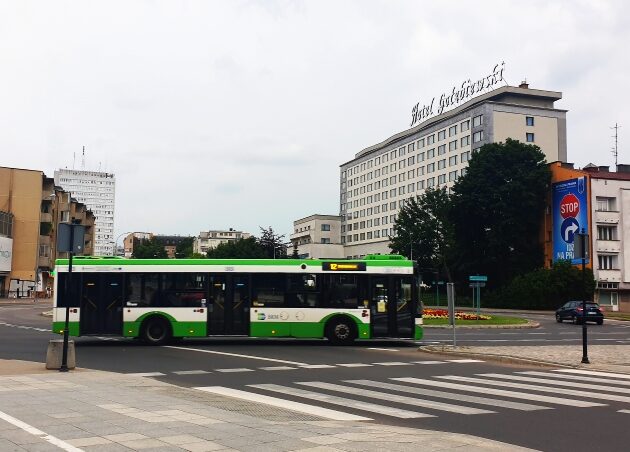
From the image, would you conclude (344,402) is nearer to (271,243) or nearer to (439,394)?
(439,394)

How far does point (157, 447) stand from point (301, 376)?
7.65 meters

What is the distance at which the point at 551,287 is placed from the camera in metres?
62.6

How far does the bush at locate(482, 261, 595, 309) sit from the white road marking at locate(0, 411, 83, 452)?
196 feet

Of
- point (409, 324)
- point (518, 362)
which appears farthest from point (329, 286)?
point (518, 362)

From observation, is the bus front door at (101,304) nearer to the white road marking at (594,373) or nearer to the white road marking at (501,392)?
the white road marking at (501,392)

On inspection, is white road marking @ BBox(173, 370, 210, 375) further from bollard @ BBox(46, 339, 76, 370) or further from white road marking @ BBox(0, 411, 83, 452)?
white road marking @ BBox(0, 411, 83, 452)

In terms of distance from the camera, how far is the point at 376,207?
445 feet

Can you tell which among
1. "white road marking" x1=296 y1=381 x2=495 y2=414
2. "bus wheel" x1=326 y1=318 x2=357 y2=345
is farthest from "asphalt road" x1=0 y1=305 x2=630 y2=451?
"bus wheel" x1=326 y1=318 x2=357 y2=345

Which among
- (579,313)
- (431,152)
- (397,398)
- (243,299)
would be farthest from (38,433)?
(431,152)

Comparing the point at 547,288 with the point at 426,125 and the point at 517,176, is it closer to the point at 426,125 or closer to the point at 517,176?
the point at 517,176

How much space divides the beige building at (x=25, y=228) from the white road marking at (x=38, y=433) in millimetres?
78490

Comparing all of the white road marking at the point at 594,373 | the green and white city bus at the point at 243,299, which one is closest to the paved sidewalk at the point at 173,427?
the white road marking at the point at 594,373

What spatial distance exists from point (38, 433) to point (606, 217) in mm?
67265

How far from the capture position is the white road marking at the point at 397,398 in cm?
1003
